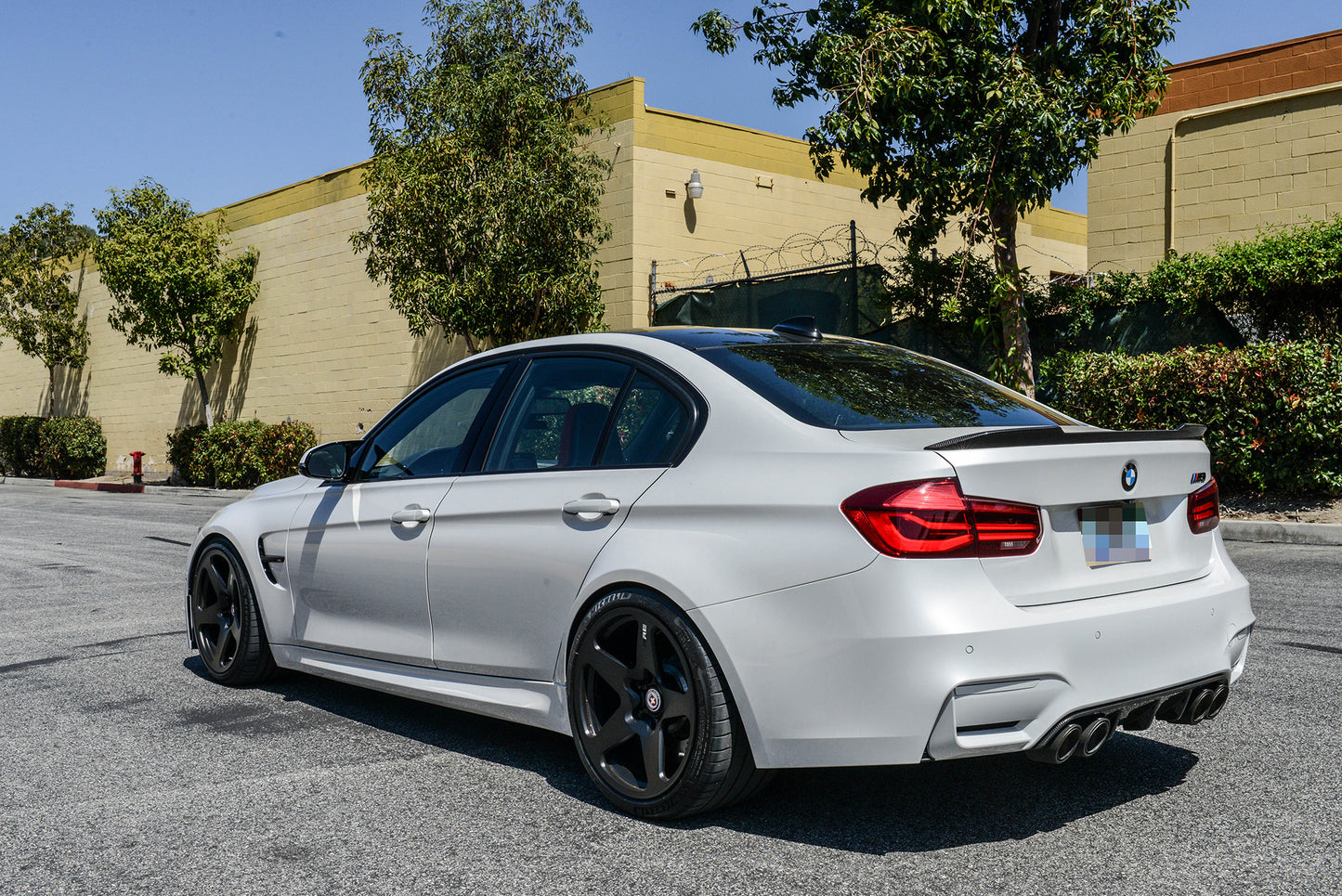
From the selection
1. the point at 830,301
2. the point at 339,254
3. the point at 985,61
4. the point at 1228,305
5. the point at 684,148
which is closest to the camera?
the point at 985,61

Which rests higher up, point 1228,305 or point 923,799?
point 1228,305

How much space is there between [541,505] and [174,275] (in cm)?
2394

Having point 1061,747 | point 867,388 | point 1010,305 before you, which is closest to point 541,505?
point 867,388

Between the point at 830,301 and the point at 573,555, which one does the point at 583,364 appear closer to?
the point at 573,555

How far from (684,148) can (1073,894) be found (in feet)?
54.7

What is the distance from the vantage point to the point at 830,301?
649 inches

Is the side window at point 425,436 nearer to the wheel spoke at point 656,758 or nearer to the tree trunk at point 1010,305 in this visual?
the wheel spoke at point 656,758

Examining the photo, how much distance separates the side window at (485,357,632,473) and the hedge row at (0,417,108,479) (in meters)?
29.8

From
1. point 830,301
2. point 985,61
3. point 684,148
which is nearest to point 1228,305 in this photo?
point 985,61

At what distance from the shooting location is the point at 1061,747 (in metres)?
3.27

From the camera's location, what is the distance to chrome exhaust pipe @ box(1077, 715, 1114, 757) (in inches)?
129

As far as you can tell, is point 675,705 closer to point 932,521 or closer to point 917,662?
point 917,662

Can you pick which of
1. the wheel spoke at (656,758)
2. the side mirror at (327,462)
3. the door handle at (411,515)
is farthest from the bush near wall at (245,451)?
the wheel spoke at (656,758)

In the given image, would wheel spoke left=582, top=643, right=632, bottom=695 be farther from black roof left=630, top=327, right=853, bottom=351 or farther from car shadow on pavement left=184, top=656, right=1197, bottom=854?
black roof left=630, top=327, right=853, bottom=351
